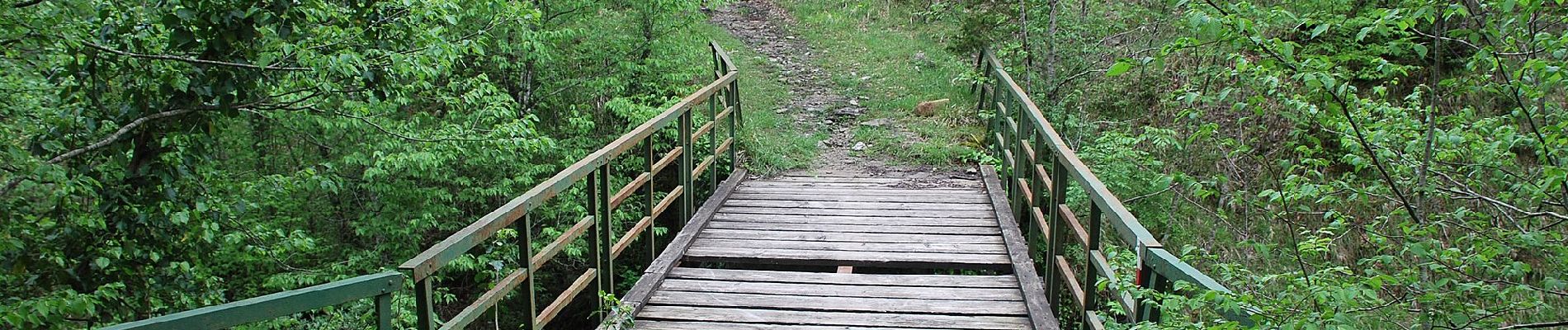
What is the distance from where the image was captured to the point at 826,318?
15.0 ft

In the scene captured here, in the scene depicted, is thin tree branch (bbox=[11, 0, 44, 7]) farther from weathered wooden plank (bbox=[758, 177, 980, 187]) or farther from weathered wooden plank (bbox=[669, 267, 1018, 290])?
weathered wooden plank (bbox=[758, 177, 980, 187])

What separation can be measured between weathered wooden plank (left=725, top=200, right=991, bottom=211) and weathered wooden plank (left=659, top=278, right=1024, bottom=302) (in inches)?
73.7

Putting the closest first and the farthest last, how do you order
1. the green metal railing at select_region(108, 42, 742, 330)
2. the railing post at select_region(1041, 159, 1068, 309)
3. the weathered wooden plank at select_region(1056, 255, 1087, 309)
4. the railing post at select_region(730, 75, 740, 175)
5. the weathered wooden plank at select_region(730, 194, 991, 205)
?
the green metal railing at select_region(108, 42, 742, 330) < the weathered wooden plank at select_region(1056, 255, 1087, 309) < the railing post at select_region(1041, 159, 1068, 309) < the weathered wooden plank at select_region(730, 194, 991, 205) < the railing post at select_region(730, 75, 740, 175)

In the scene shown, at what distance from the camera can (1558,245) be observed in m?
2.83

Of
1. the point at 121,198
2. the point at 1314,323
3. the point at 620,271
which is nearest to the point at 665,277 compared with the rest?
the point at 121,198

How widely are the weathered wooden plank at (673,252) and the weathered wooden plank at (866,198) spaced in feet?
0.74

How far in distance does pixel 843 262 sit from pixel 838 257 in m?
0.09

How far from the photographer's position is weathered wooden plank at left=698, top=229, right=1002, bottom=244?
599 cm

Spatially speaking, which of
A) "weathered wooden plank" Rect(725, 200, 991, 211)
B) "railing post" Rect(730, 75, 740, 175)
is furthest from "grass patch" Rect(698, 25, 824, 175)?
"weathered wooden plank" Rect(725, 200, 991, 211)

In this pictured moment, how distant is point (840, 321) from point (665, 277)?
1.13m

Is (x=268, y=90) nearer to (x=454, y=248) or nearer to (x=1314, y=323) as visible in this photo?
(x=454, y=248)

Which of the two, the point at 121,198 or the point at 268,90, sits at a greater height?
the point at 268,90

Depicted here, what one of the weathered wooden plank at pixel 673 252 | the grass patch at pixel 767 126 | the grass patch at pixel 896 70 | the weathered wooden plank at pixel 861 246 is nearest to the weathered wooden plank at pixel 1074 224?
the weathered wooden plank at pixel 861 246

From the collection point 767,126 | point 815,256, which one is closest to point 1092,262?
point 815,256
